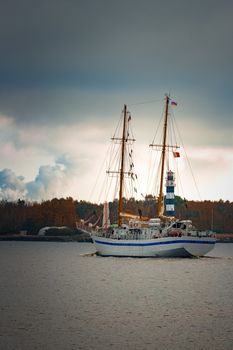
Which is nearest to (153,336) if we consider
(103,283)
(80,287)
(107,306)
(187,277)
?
(107,306)

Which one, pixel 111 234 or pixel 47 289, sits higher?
pixel 111 234

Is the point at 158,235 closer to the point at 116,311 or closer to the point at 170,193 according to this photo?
the point at 170,193

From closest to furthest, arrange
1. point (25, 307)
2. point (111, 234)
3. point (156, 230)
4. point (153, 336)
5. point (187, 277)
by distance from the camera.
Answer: point (153, 336), point (25, 307), point (187, 277), point (156, 230), point (111, 234)

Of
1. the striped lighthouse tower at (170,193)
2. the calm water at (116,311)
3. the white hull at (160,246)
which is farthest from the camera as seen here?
the striped lighthouse tower at (170,193)

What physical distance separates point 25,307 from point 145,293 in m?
19.0

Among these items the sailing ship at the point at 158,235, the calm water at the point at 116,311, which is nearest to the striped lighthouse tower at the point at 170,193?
the sailing ship at the point at 158,235

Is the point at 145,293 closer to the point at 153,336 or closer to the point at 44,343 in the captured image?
the point at 153,336

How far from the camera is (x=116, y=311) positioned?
54.4 m

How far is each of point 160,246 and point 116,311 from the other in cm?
6630

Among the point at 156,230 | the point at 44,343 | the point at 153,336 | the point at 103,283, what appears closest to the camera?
the point at 44,343

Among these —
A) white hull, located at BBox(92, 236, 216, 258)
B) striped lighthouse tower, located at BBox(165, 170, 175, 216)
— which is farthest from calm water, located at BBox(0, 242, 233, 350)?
striped lighthouse tower, located at BBox(165, 170, 175, 216)

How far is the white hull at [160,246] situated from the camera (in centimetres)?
11875

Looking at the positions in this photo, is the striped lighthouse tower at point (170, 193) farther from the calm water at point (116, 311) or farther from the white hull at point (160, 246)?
the calm water at point (116, 311)

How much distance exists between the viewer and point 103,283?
8206cm
